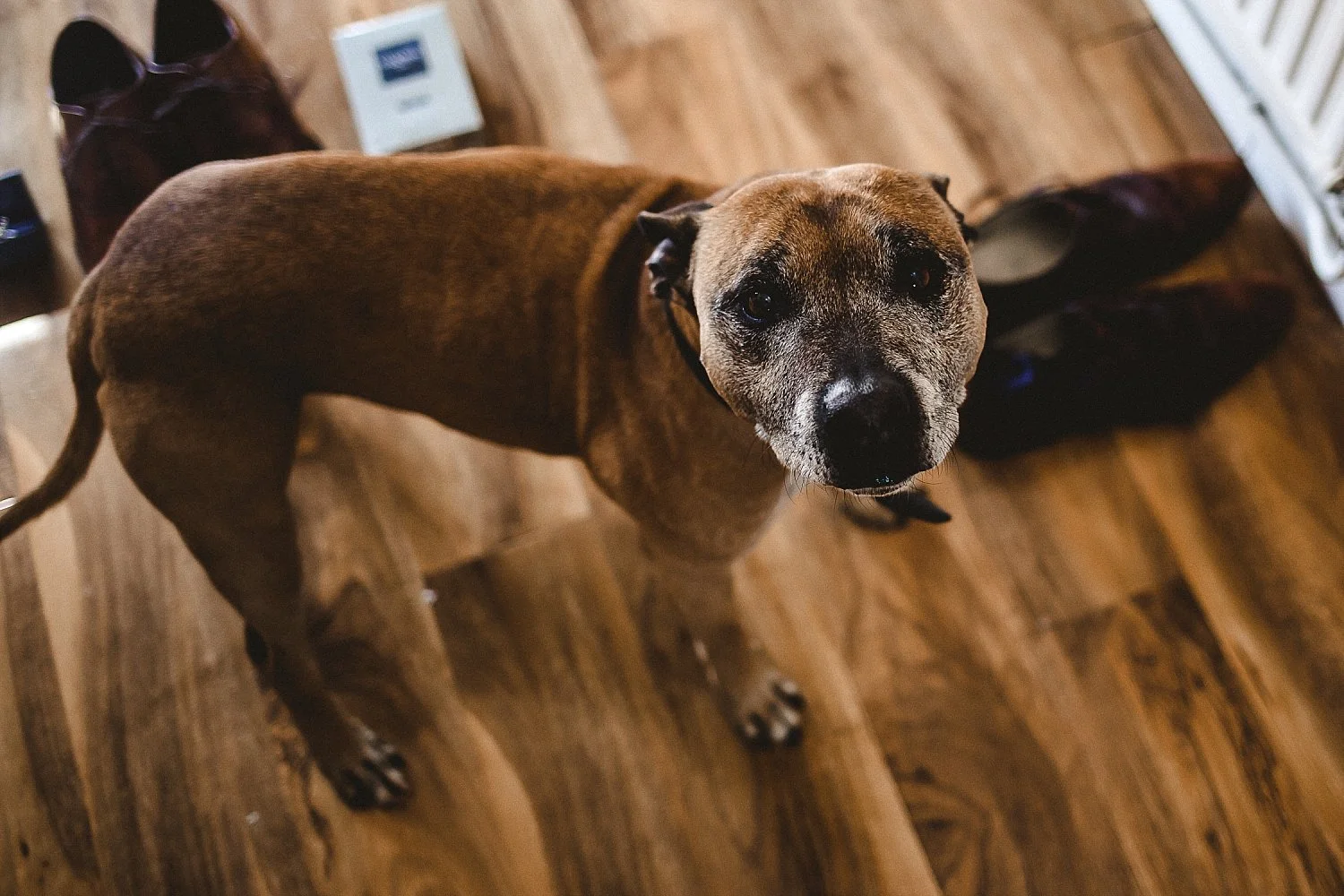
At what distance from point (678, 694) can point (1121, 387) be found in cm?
104

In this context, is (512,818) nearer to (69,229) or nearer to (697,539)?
(697,539)

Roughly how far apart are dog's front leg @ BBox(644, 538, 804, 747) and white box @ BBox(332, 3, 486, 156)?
116cm

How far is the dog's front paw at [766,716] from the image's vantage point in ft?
5.52

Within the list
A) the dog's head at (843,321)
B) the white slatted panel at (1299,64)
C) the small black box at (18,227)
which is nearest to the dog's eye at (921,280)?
the dog's head at (843,321)

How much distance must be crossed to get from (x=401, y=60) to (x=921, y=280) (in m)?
1.54

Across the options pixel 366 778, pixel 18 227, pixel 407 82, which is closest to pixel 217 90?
pixel 407 82

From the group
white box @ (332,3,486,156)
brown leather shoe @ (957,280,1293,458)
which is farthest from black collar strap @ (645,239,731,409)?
white box @ (332,3,486,156)

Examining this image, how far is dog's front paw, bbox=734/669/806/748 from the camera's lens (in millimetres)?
1684

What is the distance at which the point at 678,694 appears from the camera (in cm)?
177

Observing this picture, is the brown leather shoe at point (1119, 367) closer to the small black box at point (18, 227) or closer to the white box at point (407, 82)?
the white box at point (407, 82)

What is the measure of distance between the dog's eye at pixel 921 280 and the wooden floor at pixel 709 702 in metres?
0.78

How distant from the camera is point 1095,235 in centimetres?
196

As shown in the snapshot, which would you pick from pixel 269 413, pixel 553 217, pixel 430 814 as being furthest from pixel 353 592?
pixel 553 217

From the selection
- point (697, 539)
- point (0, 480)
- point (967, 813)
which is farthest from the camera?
point (0, 480)
